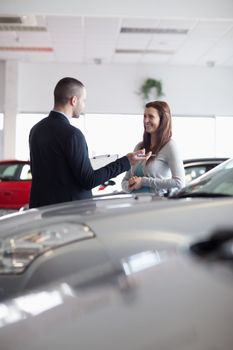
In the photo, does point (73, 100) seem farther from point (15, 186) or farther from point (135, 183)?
point (15, 186)

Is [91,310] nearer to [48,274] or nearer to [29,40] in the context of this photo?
[48,274]

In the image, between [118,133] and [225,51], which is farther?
[118,133]

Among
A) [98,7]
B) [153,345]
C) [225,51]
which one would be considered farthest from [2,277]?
[225,51]

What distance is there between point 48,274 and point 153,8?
22.1 feet

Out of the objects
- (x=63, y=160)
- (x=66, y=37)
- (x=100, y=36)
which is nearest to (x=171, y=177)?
(x=63, y=160)

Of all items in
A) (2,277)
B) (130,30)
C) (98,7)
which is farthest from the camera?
(130,30)

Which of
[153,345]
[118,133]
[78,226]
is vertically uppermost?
[118,133]

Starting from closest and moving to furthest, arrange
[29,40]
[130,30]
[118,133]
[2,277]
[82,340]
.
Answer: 1. [82,340]
2. [2,277]
3. [130,30]
4. [29,40]
5. [118,133]

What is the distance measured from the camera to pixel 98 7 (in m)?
7.12

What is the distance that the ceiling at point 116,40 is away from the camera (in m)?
7.75

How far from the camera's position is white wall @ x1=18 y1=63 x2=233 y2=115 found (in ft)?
36.1

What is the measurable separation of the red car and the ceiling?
2.48 m

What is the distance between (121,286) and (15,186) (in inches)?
240

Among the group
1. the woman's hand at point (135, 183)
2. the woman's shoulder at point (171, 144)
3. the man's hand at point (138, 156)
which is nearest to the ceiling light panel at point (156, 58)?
the woman's shoulder at point (171, 144)
